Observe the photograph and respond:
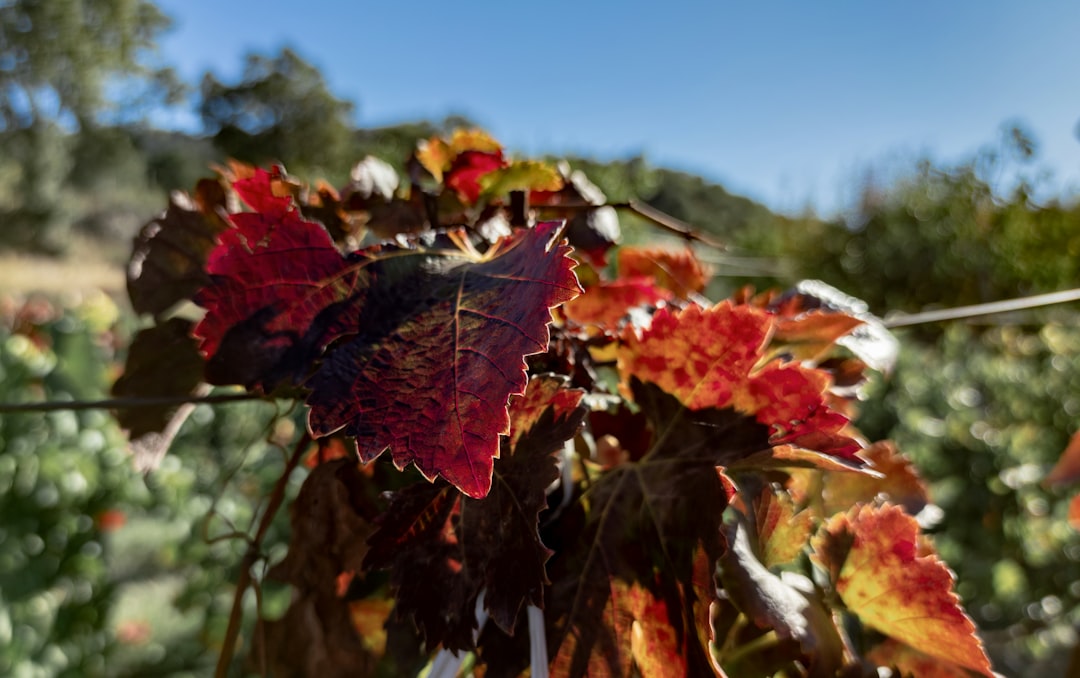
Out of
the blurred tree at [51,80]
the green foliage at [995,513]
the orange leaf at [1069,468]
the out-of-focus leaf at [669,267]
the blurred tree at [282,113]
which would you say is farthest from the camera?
the blurred tree at [282,113]

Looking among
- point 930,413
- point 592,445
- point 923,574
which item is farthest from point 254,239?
point 930,413

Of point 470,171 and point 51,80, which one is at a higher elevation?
point 470,171

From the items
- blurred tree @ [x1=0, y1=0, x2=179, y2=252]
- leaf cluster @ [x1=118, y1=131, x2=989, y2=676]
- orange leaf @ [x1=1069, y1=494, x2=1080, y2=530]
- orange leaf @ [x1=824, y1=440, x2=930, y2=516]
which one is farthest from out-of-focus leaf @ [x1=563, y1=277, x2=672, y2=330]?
blurred tree @ [x1=0, y1=0, x2=179, y2=252]

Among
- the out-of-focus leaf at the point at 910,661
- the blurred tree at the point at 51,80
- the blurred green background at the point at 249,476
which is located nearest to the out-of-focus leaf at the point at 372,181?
the blurred green background at the point at 249,476

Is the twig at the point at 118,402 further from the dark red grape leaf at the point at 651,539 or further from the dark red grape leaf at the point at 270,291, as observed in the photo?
the dark red grape leaf at the point at 651,539

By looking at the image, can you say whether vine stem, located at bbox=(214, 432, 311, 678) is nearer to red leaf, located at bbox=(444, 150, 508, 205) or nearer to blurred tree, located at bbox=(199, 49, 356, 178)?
red leaf, located at bbox=(444, 150, 508, 205)

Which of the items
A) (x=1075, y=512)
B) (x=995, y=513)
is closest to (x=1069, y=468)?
(x=1075, y=512)

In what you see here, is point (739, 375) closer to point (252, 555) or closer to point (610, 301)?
point (610, 301)
